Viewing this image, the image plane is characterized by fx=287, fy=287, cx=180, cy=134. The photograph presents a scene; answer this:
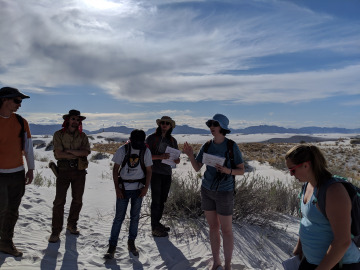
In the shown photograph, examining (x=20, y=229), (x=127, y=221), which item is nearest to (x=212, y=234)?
(x=127, y=221)

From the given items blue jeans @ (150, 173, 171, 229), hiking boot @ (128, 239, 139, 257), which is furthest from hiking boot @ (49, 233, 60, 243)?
blue jeans @ (150, 173, 171, 229)

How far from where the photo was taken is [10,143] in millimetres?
3650

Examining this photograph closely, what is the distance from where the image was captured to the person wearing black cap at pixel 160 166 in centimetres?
464

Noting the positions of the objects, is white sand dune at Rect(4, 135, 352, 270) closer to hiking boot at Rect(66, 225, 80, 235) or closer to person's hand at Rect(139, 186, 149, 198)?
hiking boot at Rect(66, 225, 80, 235)

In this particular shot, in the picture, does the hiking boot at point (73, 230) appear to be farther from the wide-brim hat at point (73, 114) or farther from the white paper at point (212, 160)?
the white paper at point (212, 160)

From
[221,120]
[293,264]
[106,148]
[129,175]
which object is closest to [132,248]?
[129,175]

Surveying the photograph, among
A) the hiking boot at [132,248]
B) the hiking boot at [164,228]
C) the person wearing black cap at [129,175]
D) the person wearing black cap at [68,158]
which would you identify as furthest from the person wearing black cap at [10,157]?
the hiking boot at [164,228]

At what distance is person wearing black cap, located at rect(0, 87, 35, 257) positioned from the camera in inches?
141

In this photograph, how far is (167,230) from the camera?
16.4 feet

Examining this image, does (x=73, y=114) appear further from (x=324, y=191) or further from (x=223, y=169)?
(x=324, y=191)

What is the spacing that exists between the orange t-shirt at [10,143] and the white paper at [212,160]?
2421mm

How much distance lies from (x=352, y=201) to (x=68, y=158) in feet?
12.5

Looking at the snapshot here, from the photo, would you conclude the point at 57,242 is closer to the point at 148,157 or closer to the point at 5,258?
the point at 5,258

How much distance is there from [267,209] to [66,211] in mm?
4389
